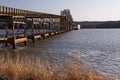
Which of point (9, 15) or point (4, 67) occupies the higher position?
point (9, 15)

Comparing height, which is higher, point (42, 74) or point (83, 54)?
point (42, 74)

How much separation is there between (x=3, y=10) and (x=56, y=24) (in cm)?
8190

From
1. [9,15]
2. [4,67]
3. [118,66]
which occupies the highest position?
[9,15]

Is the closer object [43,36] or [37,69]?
[37,69]

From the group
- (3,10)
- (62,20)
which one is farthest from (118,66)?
(62,20)

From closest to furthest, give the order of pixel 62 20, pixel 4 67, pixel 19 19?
1. pixel 4 67
2. pixel 19 19
3. pixel 62 20

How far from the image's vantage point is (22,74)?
44.3ft

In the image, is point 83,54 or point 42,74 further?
point 83,54

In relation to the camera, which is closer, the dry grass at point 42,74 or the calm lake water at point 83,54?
the dry grass at point 42,74

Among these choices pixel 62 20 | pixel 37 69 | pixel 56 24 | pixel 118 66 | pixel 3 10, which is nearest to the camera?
pixel 37 69

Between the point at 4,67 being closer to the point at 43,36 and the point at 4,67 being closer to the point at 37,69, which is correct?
the point at 37,69

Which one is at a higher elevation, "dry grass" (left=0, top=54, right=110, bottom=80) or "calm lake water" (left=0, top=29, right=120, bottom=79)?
"dry grass" (left=0, top=54, right=110, bottom=80)

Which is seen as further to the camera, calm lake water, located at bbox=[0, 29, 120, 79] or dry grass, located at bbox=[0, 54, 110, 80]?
calm lake water, located at bbox=[0, 29, 120, 79]

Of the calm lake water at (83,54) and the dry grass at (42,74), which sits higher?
the dry grass at (42,74)
